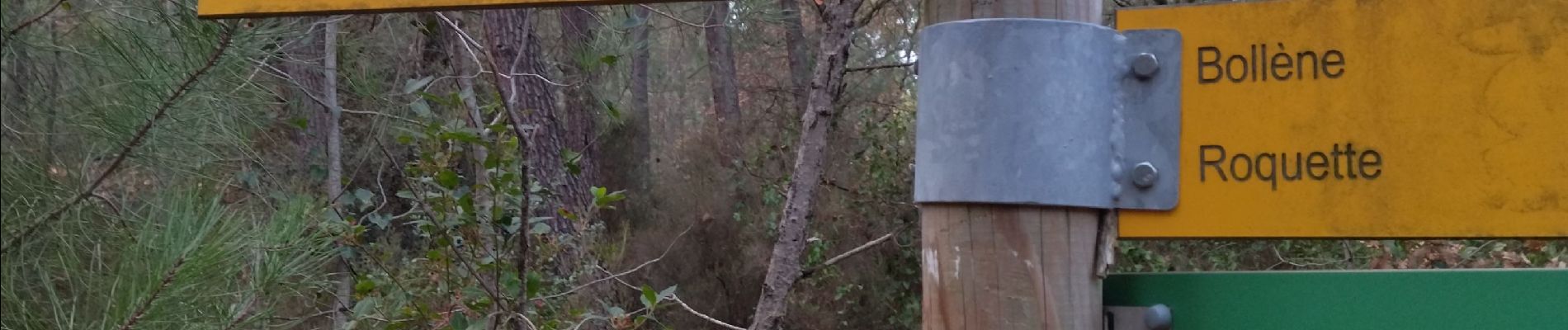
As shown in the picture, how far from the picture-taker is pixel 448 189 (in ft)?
11.0

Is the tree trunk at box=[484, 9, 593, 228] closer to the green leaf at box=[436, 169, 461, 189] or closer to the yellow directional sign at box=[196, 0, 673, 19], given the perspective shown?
the green leaf at box=[436, 169, 461, 189]

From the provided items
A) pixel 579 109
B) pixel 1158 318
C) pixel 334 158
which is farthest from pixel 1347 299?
pixel 579 109

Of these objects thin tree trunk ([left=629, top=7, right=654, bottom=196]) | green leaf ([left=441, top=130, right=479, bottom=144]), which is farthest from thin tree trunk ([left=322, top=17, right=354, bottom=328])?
thin tree trunk ([left=629, top=7, right=654, bottom=196])

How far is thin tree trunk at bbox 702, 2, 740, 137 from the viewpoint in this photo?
28.9ft

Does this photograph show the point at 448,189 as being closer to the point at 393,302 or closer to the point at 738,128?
the point at 393,302

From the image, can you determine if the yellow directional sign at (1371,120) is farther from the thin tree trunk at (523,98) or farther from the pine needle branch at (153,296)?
the thin tree trunk at (523,98)

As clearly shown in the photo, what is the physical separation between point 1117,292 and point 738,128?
7.31 meters

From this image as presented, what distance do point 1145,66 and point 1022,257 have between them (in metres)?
0.24

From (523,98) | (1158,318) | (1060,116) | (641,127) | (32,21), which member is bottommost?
(641,127)

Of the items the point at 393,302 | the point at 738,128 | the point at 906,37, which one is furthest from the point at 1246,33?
the point at 738,128

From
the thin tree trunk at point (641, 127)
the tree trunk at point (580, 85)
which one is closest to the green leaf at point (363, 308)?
the tree trunk at point (580, 85)

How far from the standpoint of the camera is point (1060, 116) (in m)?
1.33

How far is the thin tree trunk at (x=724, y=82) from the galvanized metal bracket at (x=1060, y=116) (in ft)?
23.5

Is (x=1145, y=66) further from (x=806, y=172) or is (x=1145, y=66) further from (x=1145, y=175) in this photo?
(x=806, y=172)
